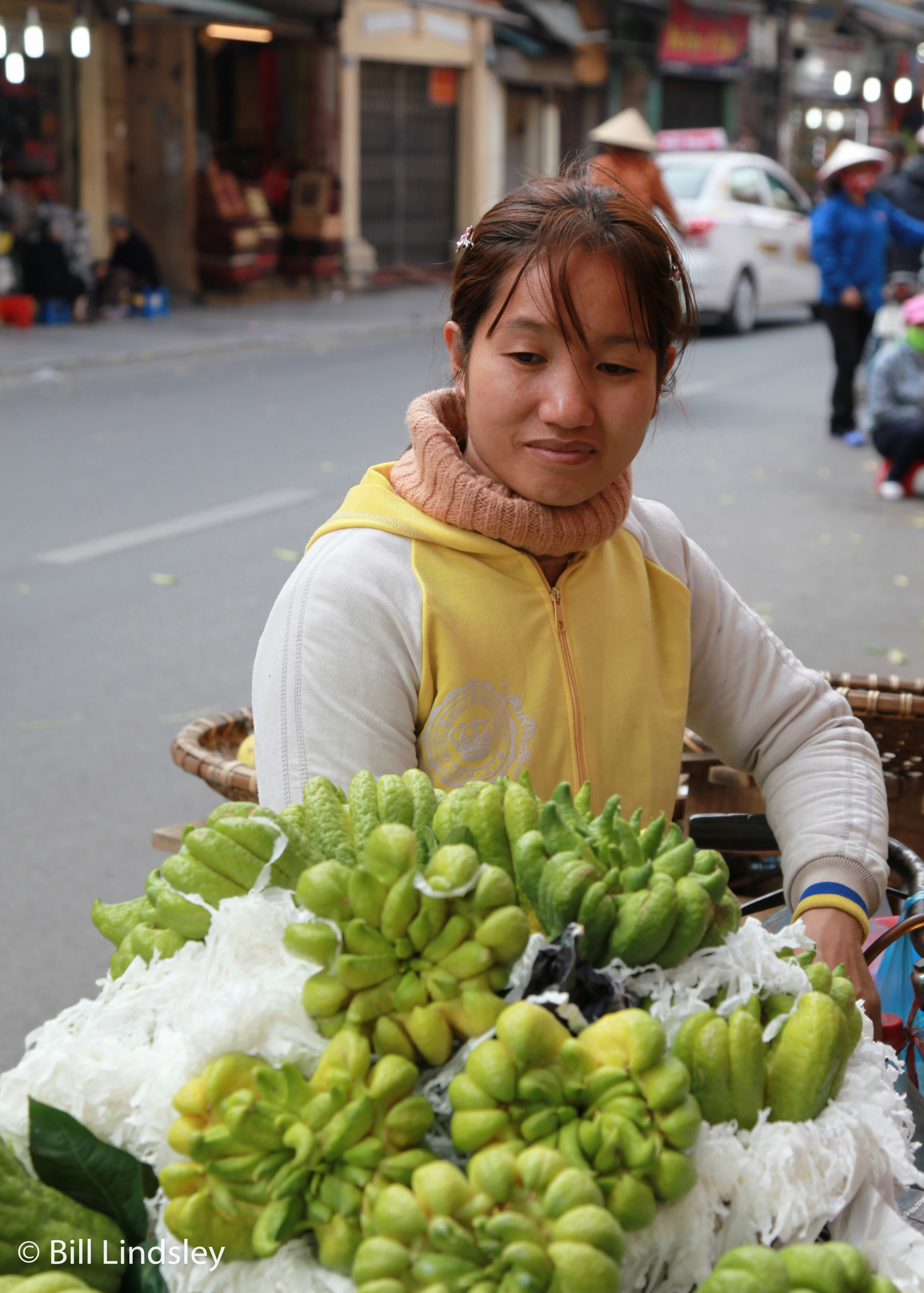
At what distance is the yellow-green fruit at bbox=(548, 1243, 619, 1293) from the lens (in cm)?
93

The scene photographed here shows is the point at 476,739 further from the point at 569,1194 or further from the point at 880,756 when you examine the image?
the point at 880,756

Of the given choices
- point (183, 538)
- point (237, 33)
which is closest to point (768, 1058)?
point (183, 538)

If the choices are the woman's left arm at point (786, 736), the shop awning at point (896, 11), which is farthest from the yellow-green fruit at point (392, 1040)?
the shop awning at point (896, 11)

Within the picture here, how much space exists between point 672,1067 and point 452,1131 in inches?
6.3

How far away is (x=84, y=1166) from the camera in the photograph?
1.07m

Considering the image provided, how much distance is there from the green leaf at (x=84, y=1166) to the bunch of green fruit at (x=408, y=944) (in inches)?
7.3

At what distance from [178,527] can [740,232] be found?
9.28 meters

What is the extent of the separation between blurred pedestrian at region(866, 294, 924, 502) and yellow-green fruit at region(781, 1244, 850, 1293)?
7.82 metres

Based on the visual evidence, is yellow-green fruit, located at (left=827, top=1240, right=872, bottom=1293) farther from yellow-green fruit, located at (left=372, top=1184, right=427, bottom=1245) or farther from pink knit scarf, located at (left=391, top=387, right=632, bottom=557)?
pink knit scarf, located at (left=391, top=387, right=632, bottom=557)

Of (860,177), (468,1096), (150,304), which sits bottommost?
(468,1096)

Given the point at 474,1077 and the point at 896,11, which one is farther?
the point at 896,11

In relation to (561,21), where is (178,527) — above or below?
below

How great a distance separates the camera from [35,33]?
14.4 metres

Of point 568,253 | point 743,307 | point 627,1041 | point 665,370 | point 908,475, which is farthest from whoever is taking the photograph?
point 743,307
